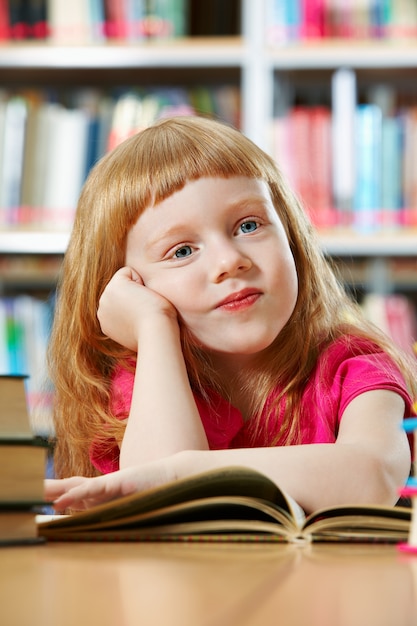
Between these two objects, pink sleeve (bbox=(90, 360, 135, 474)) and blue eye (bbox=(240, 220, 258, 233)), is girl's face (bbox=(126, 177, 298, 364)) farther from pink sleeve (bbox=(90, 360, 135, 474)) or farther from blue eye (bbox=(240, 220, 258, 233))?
pink sleeve (bbox=(90, 360, 135, 474))

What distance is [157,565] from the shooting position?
0.50m

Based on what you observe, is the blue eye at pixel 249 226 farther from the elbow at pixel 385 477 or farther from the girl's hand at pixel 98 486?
the girl's hand at pixel 98 486

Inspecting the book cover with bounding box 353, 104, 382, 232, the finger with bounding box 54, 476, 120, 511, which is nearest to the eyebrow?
the finger with bounding box 54, 476, 120, 511

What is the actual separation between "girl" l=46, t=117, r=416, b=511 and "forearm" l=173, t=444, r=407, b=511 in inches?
3.4

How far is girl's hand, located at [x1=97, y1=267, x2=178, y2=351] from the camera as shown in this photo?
3.59 ft

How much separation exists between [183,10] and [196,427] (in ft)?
5.20

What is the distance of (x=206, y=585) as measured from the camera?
1.41 ft

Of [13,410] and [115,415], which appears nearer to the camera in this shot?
[13,410]

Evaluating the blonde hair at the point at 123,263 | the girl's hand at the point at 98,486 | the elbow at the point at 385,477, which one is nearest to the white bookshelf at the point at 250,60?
the blonde hair at the point at 123,263

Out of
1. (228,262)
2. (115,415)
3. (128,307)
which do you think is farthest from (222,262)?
(115,415)

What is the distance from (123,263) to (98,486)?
54cm

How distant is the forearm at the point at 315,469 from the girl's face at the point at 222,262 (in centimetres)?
25

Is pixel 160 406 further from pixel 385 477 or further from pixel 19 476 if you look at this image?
pixel 19 476

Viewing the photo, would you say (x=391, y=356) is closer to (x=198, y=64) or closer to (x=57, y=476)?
(x=57, y=476)
